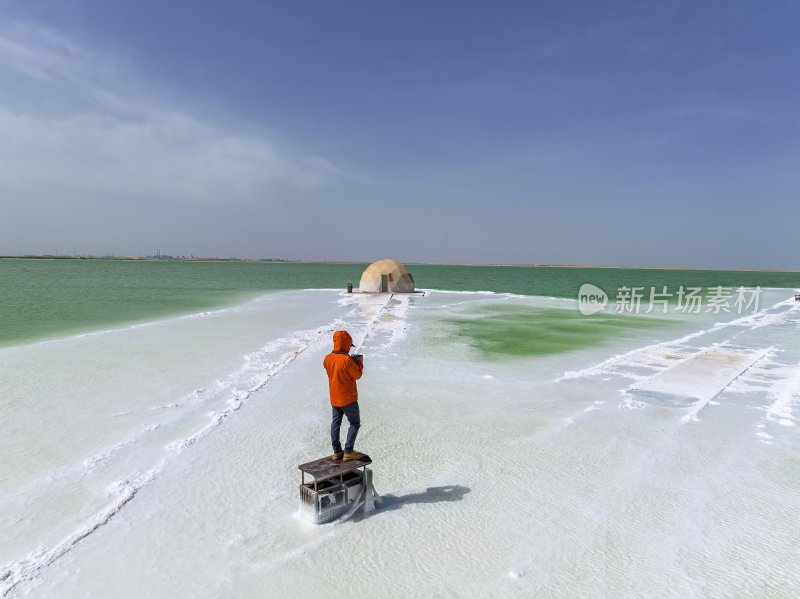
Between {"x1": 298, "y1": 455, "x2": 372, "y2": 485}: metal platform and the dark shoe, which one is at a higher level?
{"x1": 298, "y1": 455, "x2": 372, "y2": 485}: metal platform

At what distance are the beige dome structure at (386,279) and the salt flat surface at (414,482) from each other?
27.9 meters

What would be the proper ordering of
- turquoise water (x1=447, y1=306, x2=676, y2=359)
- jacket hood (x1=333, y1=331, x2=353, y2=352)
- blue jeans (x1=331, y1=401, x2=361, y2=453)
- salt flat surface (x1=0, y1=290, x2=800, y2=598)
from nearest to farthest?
salt flat surface (x1=0, y1=290, x2=800, y2=598) < jacket hood (x1=333, y1=331, x2=353, y2=352) < blue jeans (x1=331, y1=401, x2=361, y2=453) < turquoise water (x1=447, y1=306, x2=676, y2=359)

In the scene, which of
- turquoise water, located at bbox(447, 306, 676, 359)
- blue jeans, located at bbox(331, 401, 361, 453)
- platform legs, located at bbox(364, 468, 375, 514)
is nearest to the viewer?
platform legs, located at bbox(364, 468, 375, 514)

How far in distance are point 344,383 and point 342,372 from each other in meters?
0.13

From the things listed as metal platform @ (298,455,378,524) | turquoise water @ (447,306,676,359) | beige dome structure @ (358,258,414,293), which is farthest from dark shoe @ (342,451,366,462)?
beige dome structure @ (358,258,414,293)

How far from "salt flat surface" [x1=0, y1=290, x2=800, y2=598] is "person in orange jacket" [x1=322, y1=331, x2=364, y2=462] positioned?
0.77m

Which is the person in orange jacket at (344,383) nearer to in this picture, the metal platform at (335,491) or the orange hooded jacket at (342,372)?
the orange hooded jacket at (342,372)

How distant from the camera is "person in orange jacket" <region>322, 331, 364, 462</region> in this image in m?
5.21

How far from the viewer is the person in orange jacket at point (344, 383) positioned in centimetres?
521

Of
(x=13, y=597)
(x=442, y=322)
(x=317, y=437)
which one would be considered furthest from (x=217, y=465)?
(x=442, y=322)

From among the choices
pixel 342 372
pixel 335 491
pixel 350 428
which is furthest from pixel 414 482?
pixel 342 372

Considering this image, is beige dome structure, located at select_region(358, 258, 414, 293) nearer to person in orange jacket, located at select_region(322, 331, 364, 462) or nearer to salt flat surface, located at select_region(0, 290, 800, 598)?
salt flat surface, located at select_region(0, 290, 800, 598)

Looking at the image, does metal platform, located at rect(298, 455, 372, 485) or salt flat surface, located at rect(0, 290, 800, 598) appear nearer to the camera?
salt flat surface, located at rect(0, 290, 800, 598)

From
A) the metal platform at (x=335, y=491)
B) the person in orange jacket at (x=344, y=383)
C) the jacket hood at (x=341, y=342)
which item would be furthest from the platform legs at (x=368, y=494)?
the jacket hood at (x=341, y=342)
